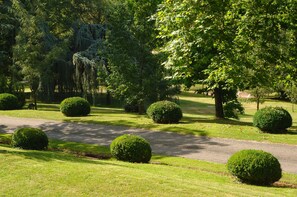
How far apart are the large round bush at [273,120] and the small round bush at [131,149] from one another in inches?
395

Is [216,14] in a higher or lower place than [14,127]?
higher

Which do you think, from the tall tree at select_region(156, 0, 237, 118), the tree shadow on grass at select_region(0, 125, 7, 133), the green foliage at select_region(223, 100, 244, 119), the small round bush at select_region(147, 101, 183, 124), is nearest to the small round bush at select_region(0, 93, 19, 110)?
the tree shadow on grass at select_region(0, 125, 7, 133)

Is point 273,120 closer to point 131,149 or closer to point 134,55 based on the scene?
point 131,149

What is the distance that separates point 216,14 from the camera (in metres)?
16.1

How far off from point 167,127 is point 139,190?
16437 mm

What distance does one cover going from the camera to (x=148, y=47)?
31.1 metres

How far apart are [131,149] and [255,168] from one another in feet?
17.5

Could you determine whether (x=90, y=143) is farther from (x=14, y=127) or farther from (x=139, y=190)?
(x=139, y=190)

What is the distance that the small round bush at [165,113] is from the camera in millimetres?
26531

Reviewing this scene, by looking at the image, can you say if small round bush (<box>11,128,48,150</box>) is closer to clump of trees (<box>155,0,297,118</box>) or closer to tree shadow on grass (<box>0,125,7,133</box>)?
clump of trees (<box>155,0,297,118</box>)

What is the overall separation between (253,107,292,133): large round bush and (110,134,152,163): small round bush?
10.0m

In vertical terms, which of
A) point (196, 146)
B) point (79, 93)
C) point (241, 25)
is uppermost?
point (241, 25)

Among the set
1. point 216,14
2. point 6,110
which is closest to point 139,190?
point 216,14

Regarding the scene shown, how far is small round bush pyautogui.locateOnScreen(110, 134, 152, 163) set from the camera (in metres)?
15.4
